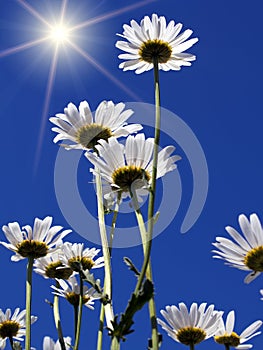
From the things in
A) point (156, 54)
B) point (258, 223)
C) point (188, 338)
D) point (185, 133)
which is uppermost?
point (156, 54)

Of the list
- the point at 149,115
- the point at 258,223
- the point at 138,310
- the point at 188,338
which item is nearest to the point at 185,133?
the point at 149,115

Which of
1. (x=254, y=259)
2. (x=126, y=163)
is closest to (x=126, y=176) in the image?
(x=126, y=163)

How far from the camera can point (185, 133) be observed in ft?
6.60

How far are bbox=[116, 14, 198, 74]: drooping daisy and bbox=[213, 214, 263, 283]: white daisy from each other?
0.78 meters

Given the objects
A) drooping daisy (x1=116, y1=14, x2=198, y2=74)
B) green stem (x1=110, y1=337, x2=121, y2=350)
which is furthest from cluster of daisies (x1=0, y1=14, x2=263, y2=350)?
green stem (x1=110, y1=337, x2=121, y2=350)

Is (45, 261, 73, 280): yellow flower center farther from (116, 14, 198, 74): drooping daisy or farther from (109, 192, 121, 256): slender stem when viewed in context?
(116, 14, 198, 74): drooping daisy

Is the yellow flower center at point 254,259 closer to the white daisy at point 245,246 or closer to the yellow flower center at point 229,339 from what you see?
the white daisy at point 245,246

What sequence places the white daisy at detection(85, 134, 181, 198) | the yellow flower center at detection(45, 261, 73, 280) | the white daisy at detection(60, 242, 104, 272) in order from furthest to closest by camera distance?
the yellow flower center at detection(45, 261, 73, 280) < the white daisy at detection(60, 242, 104, 272) < the white daisy at detection(85, 134, 181, 198)

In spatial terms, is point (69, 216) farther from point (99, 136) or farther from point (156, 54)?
point (156, 54)

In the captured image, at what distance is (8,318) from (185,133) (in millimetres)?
1289

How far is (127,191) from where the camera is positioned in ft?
6.16

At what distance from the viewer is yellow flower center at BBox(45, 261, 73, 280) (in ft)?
7.86

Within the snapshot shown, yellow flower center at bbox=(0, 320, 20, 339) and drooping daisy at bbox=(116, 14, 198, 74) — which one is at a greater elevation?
drooping daisy at bbox=(116, 14, 198, 74)

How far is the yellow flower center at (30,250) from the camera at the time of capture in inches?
93.8
